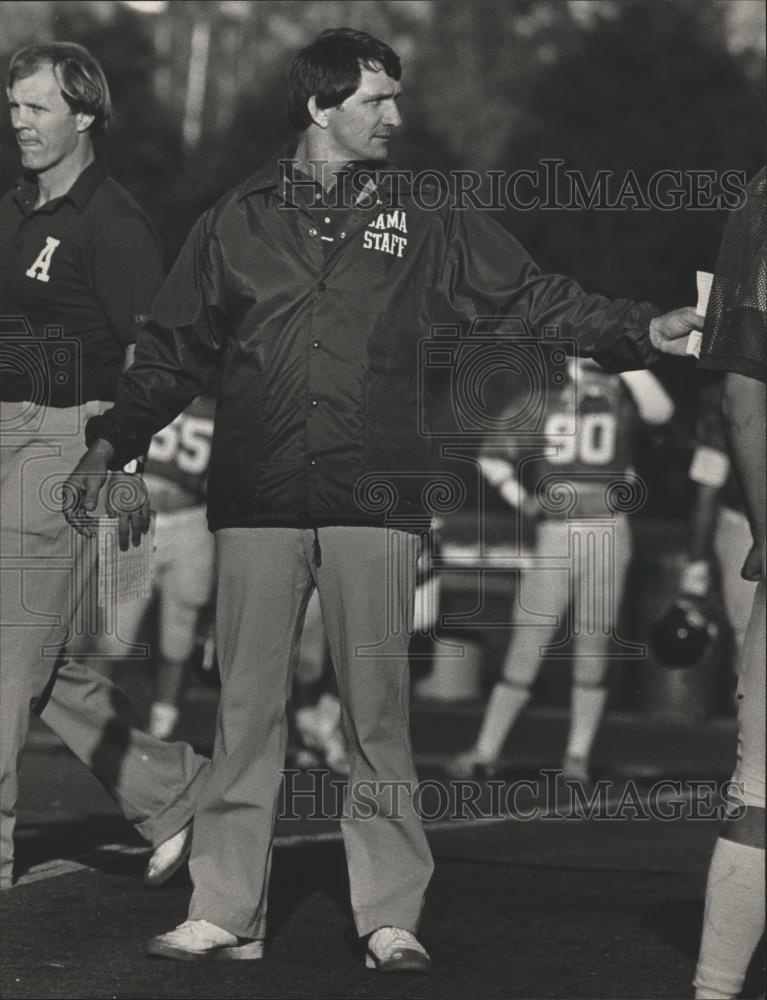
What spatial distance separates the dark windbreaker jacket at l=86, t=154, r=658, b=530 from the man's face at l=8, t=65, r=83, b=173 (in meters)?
0.94

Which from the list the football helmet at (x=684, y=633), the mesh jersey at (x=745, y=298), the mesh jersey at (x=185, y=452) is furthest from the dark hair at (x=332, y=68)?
the football helmet at (x=684, y=633)

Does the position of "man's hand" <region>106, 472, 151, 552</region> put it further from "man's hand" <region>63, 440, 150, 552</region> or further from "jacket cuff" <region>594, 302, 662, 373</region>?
"jacket cuff" <region>594, 302, 662, 373</region>

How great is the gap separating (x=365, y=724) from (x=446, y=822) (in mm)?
2790

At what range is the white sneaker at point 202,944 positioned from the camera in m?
5.07

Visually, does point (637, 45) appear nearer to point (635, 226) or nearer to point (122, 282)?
point (635, 226)

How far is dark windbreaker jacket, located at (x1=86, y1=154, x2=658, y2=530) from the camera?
514 centimetres

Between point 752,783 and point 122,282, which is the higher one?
point 122,282

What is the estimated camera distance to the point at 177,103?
107 ft

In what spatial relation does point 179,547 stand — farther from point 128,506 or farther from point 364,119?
point 364,119

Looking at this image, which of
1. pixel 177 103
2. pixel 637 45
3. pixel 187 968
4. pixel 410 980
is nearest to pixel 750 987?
pixel 410 980

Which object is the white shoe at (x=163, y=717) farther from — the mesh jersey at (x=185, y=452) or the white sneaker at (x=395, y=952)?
the white sneaker at (x=395, y=952)

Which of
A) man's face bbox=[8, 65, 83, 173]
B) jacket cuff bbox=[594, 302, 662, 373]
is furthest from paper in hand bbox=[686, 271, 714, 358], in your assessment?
man's face bbox=[8, 65, 83, 173]

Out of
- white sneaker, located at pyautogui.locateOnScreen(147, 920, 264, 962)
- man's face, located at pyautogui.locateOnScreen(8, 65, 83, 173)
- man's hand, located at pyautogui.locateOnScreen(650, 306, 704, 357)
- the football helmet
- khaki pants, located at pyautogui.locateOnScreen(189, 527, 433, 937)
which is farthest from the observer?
the football helmet

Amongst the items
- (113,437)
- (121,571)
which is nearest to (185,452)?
(121,571)
